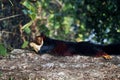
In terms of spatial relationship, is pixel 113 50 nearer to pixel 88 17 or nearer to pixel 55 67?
pixel 55 67

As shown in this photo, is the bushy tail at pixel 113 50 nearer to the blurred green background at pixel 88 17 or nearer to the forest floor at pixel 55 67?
the forest floor at pixel 55 67

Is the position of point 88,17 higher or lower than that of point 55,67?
lower

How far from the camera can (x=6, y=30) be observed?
26.8 feet

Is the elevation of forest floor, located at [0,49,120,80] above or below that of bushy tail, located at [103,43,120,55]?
above

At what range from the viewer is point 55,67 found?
17.8ft

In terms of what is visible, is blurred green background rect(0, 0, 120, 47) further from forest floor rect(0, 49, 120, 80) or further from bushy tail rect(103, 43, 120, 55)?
bushy tail rect(103, 43, 120, 55)

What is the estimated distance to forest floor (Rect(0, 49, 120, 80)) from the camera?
5012 mm

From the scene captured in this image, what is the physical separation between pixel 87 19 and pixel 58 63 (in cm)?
348

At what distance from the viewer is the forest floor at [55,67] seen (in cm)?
501

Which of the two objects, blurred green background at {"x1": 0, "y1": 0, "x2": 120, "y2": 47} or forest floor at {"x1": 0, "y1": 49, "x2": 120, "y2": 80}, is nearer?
forest floor at {"x1": 0, "y1": 49, "x2": 120, "y2": 80}

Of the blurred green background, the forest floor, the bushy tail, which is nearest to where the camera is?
the forest floor

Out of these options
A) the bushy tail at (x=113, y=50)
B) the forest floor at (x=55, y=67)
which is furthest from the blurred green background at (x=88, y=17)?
the bushy tail at (x=113, y=50)

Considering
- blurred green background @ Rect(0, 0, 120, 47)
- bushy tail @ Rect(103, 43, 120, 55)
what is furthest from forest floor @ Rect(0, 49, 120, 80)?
blurred green background @ Rect(0, 0, 120, 47)

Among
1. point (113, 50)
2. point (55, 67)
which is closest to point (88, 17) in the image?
point (113, 50)
